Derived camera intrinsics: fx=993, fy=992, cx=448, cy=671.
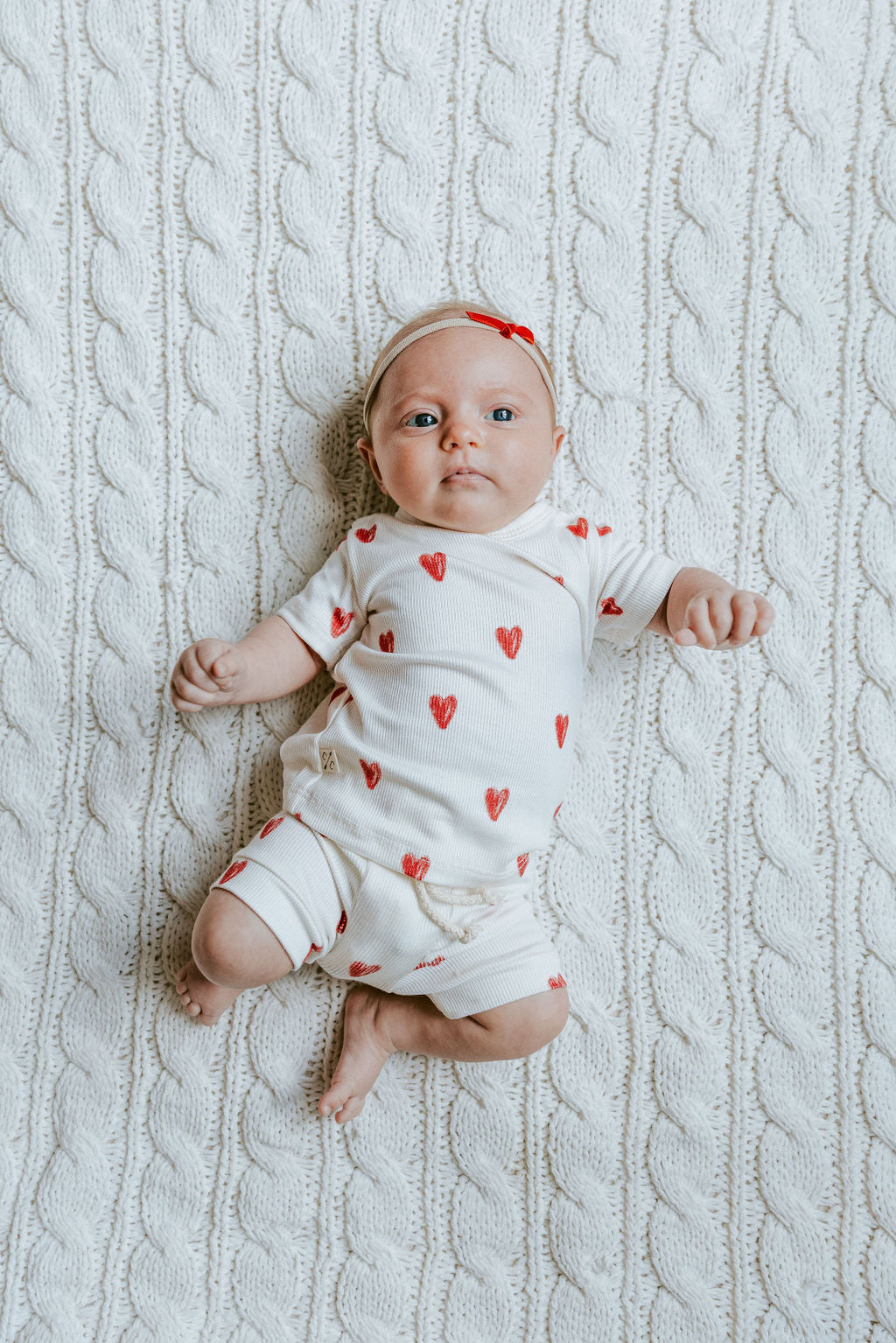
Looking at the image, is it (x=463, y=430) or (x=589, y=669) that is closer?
(x=463, y=430)

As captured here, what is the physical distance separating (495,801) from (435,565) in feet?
0.83

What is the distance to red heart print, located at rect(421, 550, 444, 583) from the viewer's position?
1.04 meters

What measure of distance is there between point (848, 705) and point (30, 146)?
116 centimetres

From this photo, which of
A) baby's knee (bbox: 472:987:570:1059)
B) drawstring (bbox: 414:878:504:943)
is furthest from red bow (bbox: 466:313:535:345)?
baby's knee (bbox: 472:987:570:1059)

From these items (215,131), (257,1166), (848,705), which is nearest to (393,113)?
(215,131)

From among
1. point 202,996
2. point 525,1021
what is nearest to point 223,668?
point 202,996

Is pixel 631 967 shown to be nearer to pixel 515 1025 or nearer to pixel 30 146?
pixel 515 1025

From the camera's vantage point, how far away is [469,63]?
1.16 metres

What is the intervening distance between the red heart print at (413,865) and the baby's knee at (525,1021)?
17 centimetres

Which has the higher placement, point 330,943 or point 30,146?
point 30,146

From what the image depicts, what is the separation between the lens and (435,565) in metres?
1.04

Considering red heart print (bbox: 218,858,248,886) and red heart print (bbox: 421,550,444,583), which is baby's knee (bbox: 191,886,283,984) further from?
red heart print (bbox: 421,550,444,583)

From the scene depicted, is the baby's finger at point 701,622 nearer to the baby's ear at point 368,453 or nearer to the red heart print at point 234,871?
the baby's ear at point 368,453

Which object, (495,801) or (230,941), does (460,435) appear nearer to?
(495,801)
